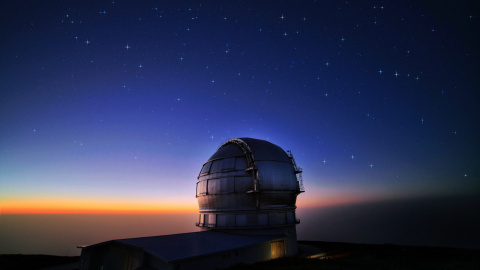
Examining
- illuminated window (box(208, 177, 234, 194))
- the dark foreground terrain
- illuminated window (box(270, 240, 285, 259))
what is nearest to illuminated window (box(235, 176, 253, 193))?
illuminated window (box(208, 177, 234, 194))

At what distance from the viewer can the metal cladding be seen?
21.5 meters

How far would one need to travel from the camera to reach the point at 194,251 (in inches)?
571

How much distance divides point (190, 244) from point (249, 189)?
752 centimetres

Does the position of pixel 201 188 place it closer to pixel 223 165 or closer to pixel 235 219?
pixel 223 165

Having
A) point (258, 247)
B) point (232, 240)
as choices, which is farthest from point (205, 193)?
point (258, 247)

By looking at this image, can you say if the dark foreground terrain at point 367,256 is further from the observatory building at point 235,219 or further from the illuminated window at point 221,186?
the illuminated window at point 221,186

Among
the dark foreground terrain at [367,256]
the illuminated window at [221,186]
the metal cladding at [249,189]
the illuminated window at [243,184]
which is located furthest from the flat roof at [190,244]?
the illuminated window at [243,184]

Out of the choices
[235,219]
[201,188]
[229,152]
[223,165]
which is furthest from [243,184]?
[201,188]

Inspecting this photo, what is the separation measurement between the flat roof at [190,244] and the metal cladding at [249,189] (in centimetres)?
180

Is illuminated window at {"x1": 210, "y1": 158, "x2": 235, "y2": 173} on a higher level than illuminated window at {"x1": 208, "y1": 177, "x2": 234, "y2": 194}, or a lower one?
higher

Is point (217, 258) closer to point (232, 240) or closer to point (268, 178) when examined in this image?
point (232, 240)

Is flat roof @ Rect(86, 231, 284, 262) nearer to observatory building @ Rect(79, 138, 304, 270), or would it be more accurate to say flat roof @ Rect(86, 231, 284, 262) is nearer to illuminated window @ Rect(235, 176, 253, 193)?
observatory building @ Rect(79, 138, 304, 270)

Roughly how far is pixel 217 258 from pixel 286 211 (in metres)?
10.2

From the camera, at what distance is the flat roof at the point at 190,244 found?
13744 millimetres
